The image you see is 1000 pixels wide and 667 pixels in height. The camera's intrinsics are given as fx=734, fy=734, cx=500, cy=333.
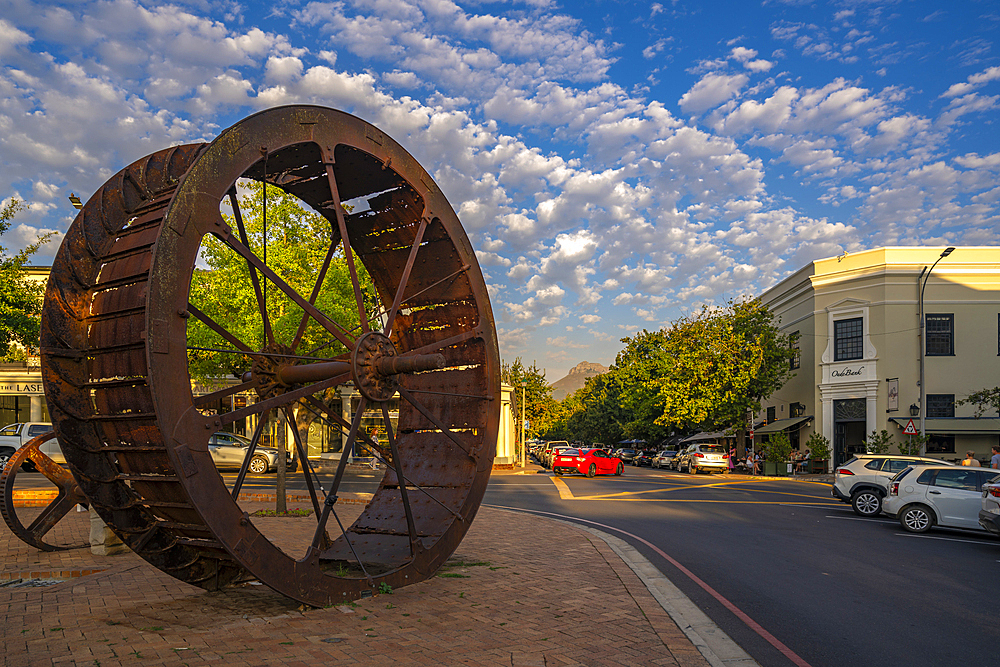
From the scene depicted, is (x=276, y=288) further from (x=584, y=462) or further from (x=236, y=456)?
(x=584, y=462)

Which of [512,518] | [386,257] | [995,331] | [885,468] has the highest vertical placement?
[995,331]

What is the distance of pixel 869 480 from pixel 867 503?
58 centimetres

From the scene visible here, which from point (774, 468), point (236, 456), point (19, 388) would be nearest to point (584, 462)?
point (774, 468)

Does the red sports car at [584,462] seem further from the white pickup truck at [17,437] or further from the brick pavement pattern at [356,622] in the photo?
the brick pavement pattern at [356,622]

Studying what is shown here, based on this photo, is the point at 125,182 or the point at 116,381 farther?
the point at 125,182

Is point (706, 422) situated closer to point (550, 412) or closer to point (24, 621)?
point (24, 621)

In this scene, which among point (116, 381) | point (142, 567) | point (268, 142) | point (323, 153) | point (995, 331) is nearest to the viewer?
point (116, 381)

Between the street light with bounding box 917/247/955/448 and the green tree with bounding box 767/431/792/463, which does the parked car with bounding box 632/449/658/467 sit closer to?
the green tree with bounding box 767/431/792/463

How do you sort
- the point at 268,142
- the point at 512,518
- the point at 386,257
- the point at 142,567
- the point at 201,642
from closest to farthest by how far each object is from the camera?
the point at 201,642 < the point at 268,142 < the point at 142,567 < the point at 386,257 < the point at 512,518

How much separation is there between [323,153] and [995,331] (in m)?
38.7

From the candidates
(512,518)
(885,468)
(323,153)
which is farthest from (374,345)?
(885,468)

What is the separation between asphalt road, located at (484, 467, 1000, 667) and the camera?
6.92m

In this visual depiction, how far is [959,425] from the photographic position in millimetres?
34656

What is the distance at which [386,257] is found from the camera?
1078 centimetres
